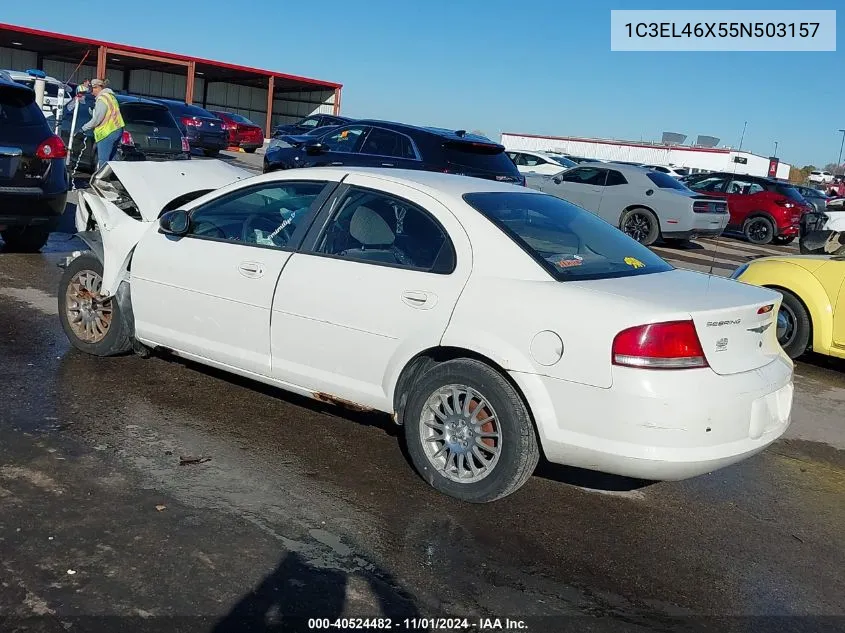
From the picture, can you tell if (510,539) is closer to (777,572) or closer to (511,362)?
(511,362)

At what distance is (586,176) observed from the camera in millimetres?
18562

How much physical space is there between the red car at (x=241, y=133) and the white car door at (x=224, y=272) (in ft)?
85.9

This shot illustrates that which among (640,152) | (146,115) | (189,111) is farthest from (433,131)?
(640,152)

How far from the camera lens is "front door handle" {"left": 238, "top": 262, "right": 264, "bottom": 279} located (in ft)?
16.8

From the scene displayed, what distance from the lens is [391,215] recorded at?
4.90 m

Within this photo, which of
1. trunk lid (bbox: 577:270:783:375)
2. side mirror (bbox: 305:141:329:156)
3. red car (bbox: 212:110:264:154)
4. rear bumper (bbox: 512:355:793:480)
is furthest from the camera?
red car (bbox: 212:110:264:154)

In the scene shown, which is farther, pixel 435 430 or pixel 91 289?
pixel 91 289

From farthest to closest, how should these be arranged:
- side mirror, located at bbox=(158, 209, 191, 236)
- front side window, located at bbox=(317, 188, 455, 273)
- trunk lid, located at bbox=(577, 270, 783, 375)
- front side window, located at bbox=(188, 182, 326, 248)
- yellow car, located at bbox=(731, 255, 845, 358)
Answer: yellow car, located at bbox=(731, 255, 845, 358), side mirror, located at bbox=(158, 209, 191, 236), front side window, located at bbox=(188, 182, 326, 248), front side window, located at bbox=(317, 188, 455, 273), trunk lid, located at bbox=(577, 270, 783, 375)

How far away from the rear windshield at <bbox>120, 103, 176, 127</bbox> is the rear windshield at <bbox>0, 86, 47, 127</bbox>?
960 centimetres

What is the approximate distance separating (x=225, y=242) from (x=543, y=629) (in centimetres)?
303

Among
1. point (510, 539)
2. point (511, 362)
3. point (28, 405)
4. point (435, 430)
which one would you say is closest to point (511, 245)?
point (511, 362)

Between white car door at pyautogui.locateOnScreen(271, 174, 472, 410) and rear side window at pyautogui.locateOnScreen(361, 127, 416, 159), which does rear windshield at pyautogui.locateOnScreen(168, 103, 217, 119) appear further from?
white car door at pyautogui.locateOnScreen(271, 174, 472, 410)

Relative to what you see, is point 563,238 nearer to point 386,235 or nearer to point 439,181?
point 439,181

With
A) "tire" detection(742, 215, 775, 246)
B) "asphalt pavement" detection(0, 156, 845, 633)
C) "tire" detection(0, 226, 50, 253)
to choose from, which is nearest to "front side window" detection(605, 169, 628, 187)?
"tire" detection(742, 215, 775, 246)
